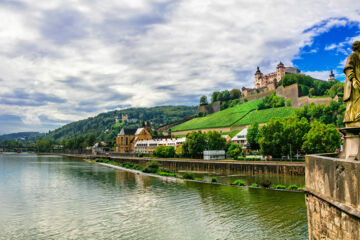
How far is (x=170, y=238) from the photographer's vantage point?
844 inches

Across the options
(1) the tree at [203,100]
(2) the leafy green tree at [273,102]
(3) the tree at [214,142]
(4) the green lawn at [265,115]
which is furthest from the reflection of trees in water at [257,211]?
(1) the tree at [203,100]

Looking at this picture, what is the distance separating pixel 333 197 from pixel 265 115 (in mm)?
119328

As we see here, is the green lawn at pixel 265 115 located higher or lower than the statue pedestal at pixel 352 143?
higher

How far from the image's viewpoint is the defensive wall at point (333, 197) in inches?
320

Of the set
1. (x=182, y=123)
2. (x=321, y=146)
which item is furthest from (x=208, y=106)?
(x=321, y=146)

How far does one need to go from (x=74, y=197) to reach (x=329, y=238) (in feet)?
109

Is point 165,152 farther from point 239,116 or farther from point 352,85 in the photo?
point 352,85

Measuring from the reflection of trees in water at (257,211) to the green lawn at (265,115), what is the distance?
278 ft

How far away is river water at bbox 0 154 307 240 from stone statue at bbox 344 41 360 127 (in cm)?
1170

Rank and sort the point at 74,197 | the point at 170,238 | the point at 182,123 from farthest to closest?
the point at 182,123 < the point at 74,197 < the point at 170,238

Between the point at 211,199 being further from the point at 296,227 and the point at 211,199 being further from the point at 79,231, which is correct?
the point at 79,231

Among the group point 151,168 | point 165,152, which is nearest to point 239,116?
point 165,152

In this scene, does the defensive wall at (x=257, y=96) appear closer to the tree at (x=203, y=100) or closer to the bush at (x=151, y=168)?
the tree at (x=203, y=100)

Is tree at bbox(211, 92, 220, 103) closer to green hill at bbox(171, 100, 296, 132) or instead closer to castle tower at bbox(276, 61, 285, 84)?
green hill at bbox(171, 100, 296, 132)
